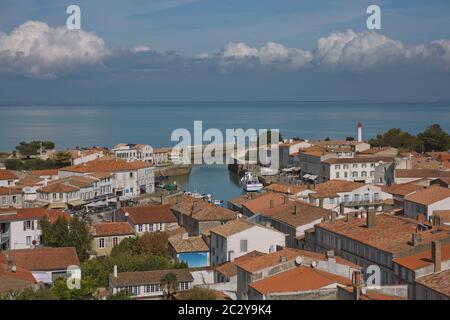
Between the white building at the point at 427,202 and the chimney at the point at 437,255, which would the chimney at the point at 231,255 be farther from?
the white building at the point at 427,202

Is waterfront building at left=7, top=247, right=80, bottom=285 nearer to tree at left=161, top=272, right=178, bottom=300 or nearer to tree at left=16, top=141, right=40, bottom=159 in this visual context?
tree at left=161, top=272, right=178, bottom=300

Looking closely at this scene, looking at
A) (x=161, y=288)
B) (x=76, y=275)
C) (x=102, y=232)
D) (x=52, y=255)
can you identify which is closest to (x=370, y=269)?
(x=161, y=288)

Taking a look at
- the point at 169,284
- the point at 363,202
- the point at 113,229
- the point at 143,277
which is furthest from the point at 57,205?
the point at 169,284

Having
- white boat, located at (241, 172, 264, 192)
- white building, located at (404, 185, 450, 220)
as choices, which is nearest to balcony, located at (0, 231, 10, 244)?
white building, located at (404, 185, 450, 220)

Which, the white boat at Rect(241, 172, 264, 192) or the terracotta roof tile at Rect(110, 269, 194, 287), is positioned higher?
the terracotta roof tile at Rect(110, 269, 194, 287)

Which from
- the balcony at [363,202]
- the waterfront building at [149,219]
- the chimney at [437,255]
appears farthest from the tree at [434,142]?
the chimney at [437,255]

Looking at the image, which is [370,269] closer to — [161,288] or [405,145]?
[161,288]
